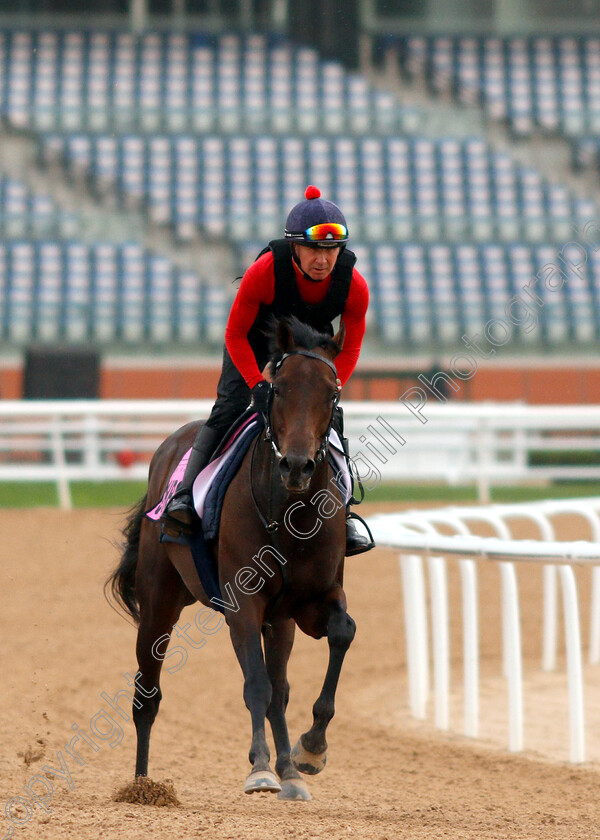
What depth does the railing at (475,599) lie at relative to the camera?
193 inches

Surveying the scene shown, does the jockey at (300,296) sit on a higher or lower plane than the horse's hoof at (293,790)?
higher

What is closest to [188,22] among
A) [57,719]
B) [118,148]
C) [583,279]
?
[118,148]

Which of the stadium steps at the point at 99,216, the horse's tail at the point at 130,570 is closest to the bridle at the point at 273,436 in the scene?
the horse's tail at the point at 130,570

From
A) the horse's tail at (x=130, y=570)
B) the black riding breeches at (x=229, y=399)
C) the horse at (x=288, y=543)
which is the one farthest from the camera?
the horse's tail at (x=130, y=570)

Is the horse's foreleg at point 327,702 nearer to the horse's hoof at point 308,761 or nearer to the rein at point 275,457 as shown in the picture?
the horse's hoof at point 308,761

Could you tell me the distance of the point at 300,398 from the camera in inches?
142

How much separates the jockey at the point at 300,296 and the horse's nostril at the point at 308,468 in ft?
1.42

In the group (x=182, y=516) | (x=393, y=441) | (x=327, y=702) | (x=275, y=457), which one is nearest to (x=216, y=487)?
(x=182, y=516)

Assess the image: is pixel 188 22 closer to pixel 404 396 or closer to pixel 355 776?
pixel 404 396

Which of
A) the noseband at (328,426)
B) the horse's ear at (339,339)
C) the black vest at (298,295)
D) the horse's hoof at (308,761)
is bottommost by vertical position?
the horse's hoof at (308,761)

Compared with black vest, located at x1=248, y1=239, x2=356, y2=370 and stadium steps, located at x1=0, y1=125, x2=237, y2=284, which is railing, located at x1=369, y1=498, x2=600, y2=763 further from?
stadium steps, located at x1=0, y1=125, x2=237, y2=284

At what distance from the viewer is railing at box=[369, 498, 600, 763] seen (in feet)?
16.0

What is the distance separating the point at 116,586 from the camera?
5.15m

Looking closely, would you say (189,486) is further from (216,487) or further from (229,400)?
(229,400)
